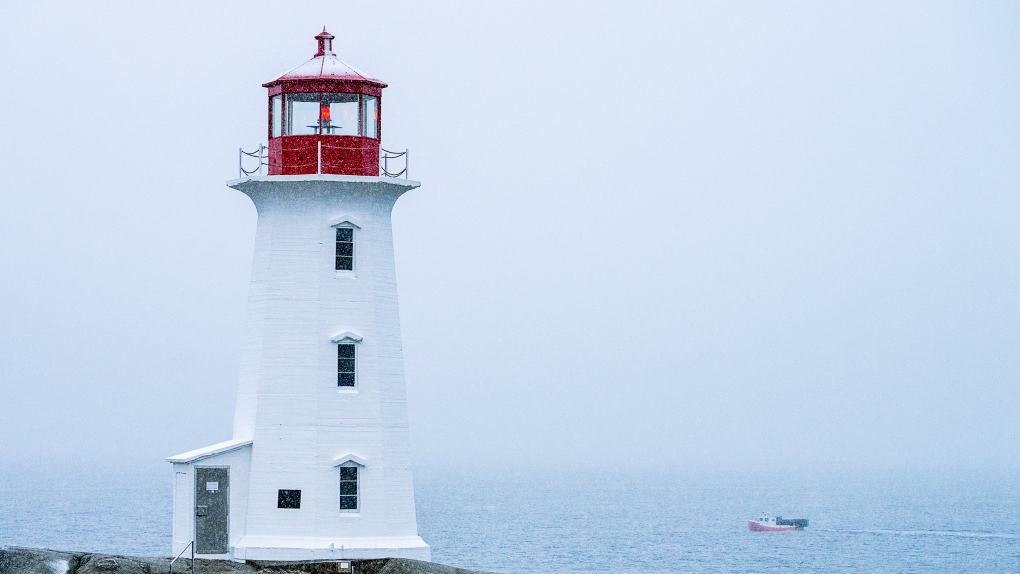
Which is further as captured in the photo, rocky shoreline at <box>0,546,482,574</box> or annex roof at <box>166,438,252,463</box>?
annex roof at <box>166,438,252,463</box>

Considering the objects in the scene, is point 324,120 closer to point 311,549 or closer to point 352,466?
point 352,466

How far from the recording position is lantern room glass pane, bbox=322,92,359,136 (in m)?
23.0

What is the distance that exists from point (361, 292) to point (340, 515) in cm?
341

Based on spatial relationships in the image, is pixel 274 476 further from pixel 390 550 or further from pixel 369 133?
pixel 369 133

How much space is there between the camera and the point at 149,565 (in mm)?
20531

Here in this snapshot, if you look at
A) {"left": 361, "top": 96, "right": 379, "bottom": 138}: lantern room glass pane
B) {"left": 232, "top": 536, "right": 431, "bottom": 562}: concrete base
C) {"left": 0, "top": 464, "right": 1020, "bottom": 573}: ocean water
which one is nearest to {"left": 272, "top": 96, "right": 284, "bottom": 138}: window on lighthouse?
{"left": 361, "top": 96, "right": 379, "bottom": 138}: lantern room glass pane

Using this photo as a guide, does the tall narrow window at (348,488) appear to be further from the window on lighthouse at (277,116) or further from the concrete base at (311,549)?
the window on lighthouse at (277,116)

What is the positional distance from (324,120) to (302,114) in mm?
365

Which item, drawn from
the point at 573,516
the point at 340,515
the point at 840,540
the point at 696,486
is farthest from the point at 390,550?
the point at 696,486

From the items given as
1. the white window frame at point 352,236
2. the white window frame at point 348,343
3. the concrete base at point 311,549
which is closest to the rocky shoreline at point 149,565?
the concrete base at point 311,549

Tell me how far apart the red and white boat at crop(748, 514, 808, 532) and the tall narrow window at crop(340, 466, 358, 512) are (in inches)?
2547

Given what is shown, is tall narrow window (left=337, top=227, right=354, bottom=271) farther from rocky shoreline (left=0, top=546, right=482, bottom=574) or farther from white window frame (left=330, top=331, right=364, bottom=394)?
rocky shoreline (left=0, top=546, right=482, bottom=574)

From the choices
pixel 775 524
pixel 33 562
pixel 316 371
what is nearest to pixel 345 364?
pixel 316 371

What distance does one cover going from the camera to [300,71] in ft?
75.6
